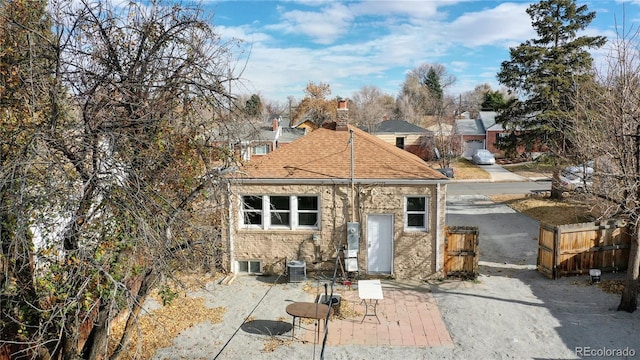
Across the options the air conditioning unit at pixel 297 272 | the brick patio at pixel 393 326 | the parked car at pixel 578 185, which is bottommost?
the brick patio at pixel 393 326

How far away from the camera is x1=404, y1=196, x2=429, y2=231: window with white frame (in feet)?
48.4

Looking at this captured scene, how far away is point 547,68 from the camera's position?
25703 mm

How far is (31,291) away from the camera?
23.9 ft

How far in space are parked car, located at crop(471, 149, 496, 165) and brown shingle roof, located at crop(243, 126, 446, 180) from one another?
3139 cm

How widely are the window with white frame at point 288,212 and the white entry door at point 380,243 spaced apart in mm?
1805

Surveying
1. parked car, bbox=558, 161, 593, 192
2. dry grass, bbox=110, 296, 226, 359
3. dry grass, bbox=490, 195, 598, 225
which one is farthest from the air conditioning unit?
dry grass, bbox=490, 195, 598, 225

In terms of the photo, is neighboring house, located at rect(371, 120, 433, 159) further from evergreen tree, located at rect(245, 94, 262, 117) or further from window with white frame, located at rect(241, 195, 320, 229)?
evergreen tree, located at rect(245, 94, 262, 117)

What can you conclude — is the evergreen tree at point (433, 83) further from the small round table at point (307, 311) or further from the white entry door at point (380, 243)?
the small round table at point (307, 311)

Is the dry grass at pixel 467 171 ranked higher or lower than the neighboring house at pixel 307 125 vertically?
lower

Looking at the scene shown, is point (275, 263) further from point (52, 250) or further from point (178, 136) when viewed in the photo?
point (52, 250)

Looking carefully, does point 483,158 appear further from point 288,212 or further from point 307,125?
point 288,212

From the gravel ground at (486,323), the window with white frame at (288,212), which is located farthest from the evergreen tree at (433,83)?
the window with white frame at (288,212)

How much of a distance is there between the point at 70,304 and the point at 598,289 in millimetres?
14059

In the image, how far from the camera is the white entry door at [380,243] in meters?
14.9
